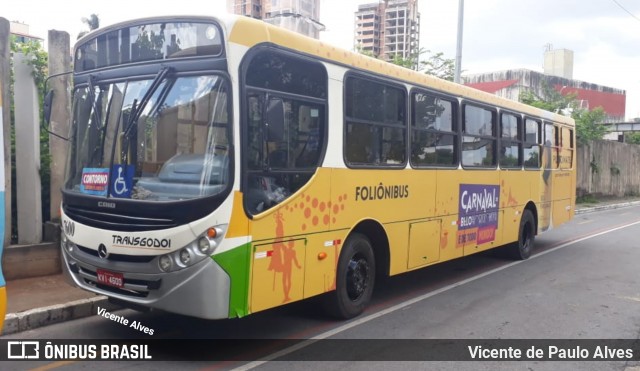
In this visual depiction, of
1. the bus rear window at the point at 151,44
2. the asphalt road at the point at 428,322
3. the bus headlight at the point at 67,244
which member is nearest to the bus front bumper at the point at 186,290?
the asphalt road at the point at 428,322

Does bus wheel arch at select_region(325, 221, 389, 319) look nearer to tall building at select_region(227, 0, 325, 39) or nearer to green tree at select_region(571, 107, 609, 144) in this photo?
tall building at select_region(227, 0, 325, 39)

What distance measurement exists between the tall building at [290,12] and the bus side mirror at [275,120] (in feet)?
17.4

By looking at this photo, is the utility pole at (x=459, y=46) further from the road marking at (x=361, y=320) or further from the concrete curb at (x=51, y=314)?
the concrete curb at (x=51, y=314)

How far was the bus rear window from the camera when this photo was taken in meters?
4.64

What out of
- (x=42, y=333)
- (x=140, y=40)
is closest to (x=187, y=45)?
(x=140, y=40)

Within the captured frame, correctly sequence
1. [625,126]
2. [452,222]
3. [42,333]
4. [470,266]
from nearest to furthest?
[42,333]
[452,222]
[470,266]
[625,126]

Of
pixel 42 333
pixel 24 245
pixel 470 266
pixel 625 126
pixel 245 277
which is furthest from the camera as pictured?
pixel 625 126

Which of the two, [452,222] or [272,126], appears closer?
[272,126]

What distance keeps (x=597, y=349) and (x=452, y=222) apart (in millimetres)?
2877

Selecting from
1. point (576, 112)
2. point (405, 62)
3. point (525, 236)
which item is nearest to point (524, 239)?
point (525, 236)

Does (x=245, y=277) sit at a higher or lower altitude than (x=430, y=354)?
higher

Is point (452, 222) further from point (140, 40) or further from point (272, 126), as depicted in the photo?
point (140, 40)

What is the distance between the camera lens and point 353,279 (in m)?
6.29

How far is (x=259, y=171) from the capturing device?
4871mm
